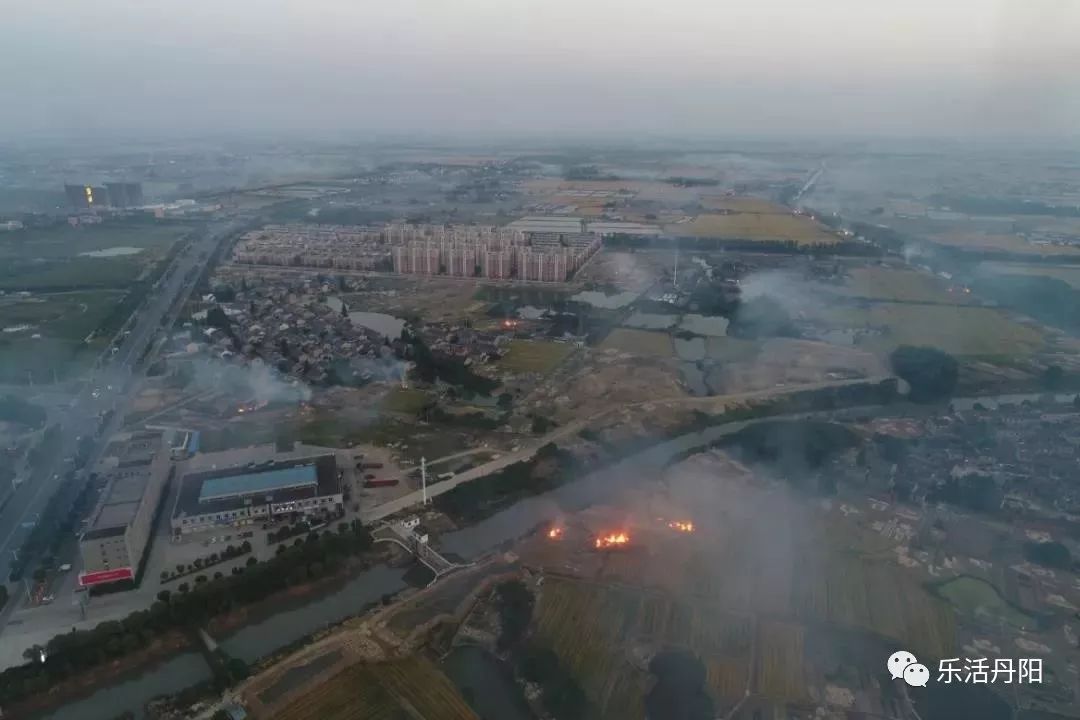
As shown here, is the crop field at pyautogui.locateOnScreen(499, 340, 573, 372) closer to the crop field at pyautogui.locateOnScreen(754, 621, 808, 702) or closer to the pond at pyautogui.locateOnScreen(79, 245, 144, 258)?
the crop field at pyautogui.locateOnScreen(754, 621, 808, 702)

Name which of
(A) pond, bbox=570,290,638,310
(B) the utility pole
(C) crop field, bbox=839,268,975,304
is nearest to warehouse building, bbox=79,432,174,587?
(B) the utility pole

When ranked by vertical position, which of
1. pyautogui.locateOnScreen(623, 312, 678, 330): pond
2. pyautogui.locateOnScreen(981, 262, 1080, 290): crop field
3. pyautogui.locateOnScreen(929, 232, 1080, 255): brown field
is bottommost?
pyautogui.locateOnScreen(623, 312, 678, 330): pond

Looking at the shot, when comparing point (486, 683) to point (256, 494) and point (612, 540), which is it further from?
point (256, 494)

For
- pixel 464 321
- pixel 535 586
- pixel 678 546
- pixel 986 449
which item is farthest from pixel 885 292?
pixel 535 586

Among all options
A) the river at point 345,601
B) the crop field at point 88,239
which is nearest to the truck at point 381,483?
the river at point 345,601

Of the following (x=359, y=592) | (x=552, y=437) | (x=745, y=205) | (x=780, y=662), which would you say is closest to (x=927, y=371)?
(x=552, y=437)
